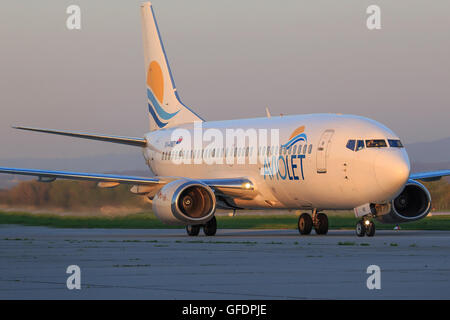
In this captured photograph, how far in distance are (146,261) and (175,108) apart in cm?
2420

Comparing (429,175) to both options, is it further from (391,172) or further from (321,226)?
(391,172)

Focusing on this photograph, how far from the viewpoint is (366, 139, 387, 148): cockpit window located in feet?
92.1

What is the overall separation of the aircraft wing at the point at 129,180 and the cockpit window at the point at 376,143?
604 cm

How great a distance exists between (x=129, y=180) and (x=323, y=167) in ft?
26.0

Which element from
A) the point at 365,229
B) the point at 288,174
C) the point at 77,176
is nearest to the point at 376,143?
the point at 365,229

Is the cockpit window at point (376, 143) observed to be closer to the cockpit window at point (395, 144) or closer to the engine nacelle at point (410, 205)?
the cockpit window at point (395, 144)

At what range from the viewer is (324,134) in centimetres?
2966

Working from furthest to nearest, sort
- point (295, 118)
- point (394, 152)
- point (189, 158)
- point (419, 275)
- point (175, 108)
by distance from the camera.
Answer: point (175, 108) < point (189, 158) < point (295, 118) < point (394, 152) < point (419, 275)

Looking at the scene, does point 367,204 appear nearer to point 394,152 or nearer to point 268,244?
point 394,152

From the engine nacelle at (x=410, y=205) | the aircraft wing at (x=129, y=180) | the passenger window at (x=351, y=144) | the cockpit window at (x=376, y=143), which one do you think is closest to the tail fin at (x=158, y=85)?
the aircraft wing at (x=129, y=180)

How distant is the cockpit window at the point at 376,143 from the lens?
28.1 metres

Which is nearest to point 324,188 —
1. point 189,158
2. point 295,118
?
point 295,118

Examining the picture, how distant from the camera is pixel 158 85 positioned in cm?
4294
